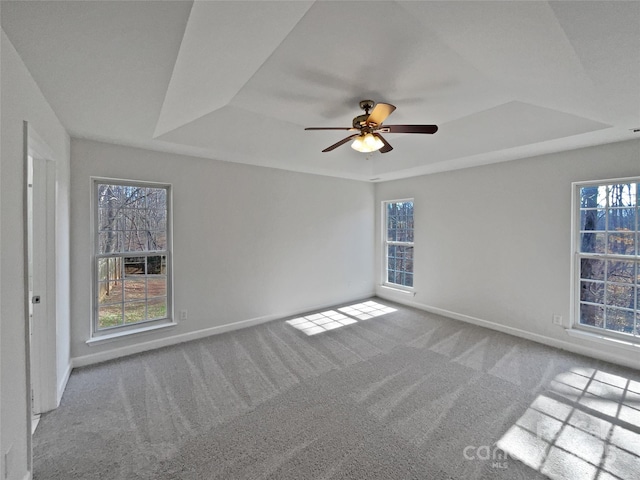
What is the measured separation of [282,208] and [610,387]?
4196 mm

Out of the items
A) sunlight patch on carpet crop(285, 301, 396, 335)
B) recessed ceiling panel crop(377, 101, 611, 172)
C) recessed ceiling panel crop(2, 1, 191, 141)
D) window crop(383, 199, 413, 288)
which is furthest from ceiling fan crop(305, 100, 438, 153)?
window crop(383, 199, 413, 288)

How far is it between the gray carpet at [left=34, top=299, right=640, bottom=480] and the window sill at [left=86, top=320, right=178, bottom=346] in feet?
0.82

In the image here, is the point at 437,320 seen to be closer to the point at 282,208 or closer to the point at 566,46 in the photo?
the point at 282,208

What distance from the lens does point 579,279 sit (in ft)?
11.0

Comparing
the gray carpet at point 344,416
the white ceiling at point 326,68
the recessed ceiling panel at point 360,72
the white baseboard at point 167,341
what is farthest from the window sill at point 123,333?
the recessed ceiling panel at point 360,72

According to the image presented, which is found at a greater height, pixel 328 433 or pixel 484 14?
pixel 484 14

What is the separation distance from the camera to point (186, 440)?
1.94 m

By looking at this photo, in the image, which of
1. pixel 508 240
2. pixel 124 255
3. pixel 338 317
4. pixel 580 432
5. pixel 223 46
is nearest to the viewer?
pixel 223 46

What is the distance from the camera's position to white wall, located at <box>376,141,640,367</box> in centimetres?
332

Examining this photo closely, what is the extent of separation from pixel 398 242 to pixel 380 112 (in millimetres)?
3483

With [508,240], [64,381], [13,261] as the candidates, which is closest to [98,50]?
[13,261]

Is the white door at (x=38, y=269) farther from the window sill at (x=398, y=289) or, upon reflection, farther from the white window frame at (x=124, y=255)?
the window sill at (x=398, y=289)

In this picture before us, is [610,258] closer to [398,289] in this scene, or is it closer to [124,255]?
[398,289]

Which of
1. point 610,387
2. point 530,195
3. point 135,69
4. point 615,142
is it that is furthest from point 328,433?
point 615,142
